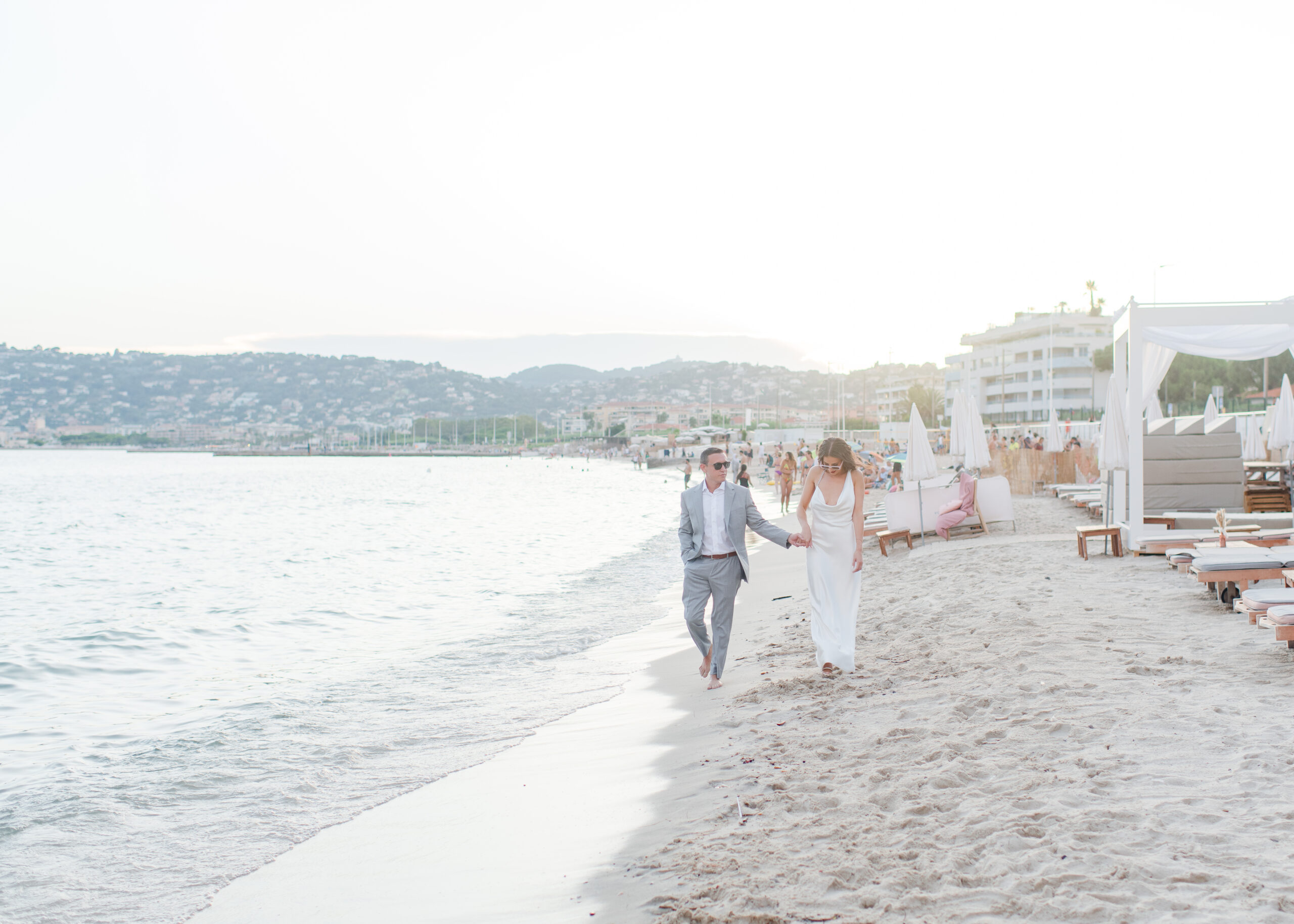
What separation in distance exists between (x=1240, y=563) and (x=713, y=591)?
4.01 metres

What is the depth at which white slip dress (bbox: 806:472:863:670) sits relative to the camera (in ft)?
18.9

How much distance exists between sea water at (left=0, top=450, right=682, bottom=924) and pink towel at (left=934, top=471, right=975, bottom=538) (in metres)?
4.23

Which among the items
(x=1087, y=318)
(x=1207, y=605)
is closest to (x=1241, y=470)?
(x=1207, y=605)

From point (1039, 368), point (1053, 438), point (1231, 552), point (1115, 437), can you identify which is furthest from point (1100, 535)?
point (1039, 368)

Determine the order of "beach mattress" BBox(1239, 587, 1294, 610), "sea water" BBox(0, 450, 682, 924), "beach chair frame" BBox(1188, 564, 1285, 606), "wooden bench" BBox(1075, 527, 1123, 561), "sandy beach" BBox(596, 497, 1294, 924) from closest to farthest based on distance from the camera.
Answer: "sandy beach" BBox(596, 497, 1294, 924), "sea water" BBox(0, 450, 682, 924), "beach mattress" BBox(1239, 587, 1294, 610), "beach chair frame" BBox(1188, 564, 1285, 606), "wooden bench" BBox(1075, 527, 1123, 561)

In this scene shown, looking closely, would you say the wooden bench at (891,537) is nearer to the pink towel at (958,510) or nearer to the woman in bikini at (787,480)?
the pink towel at (958,510)

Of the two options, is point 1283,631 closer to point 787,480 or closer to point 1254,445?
point 1254,445

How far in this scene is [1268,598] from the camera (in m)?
5.48

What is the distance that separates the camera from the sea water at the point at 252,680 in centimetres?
464

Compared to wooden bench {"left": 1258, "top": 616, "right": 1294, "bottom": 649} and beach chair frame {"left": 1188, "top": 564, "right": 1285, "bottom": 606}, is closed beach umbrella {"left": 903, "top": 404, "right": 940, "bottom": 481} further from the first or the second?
Result: wooden bench {"left": 1258, "top": 616, "right": 1294, "bottom": 649}

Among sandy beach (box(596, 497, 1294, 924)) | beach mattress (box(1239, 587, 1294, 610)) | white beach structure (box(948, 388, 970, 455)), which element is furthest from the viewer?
white beach structure (box(948, 388, 970, 455))

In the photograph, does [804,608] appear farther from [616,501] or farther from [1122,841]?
[616,501]

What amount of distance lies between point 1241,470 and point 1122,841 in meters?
12.3

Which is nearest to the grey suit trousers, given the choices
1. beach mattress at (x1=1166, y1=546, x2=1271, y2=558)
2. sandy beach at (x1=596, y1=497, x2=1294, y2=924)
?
sandy beach at (x1=596, y1=497, x2=1294, y2=924)
